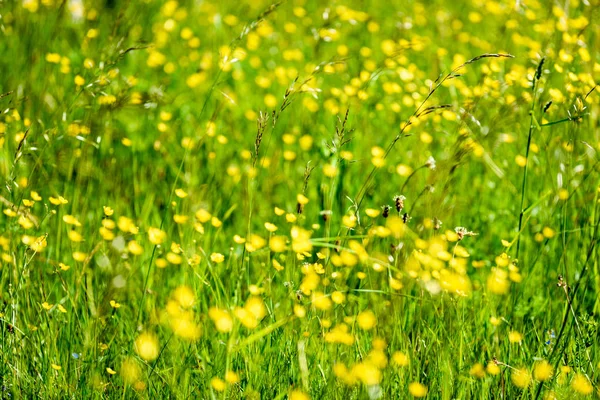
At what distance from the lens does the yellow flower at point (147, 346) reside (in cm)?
168

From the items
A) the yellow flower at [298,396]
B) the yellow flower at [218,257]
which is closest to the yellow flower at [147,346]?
the yellow flower at [218,257]

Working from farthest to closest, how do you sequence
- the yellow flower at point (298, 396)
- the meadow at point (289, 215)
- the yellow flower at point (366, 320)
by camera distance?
1. the yellow flower at point (366, 320)
2. the meadow at point (289, 215)
3. the yellow flower at point (298, 396)

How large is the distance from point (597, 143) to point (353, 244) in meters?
1.07

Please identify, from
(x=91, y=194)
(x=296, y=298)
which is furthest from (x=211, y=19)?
(x=296, y=298)

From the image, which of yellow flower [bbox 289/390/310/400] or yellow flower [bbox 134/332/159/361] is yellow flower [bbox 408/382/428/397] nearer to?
yellow flower [bbox 289/390/310/400]

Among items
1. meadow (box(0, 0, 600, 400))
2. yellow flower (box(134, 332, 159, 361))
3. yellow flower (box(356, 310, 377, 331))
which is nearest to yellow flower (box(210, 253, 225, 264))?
meadow (box(0, 0, 600, 400))

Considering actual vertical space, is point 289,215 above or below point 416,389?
above

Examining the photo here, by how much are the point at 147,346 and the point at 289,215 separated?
0.51 m

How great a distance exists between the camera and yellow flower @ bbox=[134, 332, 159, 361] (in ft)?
5.51

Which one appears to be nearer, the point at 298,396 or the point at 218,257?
the point at 298,396

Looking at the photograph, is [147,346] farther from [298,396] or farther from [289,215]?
[289,215]

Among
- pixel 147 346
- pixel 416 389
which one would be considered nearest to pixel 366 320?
pixel 416 389

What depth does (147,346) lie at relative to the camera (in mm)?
1697

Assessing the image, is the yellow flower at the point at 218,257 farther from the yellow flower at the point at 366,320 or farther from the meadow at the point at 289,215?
the yellow flower at the point at 366,320
